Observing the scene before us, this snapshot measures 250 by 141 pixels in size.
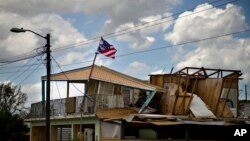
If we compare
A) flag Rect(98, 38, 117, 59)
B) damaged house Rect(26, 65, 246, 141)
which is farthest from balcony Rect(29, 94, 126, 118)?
flag Rect(98, 38, 117, 59)

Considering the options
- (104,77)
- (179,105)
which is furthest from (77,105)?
(179,105)

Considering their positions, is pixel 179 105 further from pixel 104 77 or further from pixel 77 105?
pixel 77 105

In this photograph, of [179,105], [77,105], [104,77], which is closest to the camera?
[179,105]

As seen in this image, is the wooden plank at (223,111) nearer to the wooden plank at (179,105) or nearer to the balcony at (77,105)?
the wooden plank at (179,105)

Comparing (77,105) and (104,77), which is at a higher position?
(104,77)

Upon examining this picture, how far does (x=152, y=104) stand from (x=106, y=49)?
185 inches

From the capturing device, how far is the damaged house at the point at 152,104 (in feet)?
92.4

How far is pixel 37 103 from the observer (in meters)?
37.6

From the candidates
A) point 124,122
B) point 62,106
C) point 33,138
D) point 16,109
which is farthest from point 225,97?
point 16,109

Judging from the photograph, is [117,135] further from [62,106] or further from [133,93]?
[62,106]

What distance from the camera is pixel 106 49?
30891 mm

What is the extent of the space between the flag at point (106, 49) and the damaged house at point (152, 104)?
156 cm

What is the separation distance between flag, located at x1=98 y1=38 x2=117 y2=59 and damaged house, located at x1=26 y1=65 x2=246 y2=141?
156cm

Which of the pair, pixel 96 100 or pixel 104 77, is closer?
pixel 96 100
